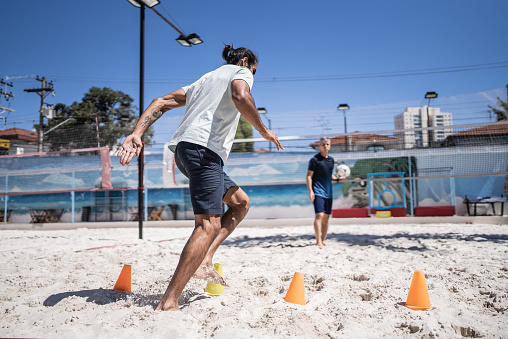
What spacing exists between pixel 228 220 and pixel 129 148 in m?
1.02

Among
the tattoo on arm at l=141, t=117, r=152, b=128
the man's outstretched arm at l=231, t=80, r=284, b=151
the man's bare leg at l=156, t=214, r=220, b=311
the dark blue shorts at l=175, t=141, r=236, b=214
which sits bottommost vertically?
the man's bare leg at l=156, t=214, r=220, b=311

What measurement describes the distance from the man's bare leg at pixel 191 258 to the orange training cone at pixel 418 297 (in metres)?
1.25

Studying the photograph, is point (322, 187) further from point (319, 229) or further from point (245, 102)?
point (245, 102)

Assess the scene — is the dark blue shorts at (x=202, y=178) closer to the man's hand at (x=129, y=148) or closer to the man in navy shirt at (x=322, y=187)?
the man's hand at (x=129, y=148)

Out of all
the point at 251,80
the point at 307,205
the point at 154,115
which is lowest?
the point at 307,205

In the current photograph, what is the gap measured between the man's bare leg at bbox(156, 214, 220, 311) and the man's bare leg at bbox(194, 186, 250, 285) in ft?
1.48

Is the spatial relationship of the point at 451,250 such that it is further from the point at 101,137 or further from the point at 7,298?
the point at 101,137

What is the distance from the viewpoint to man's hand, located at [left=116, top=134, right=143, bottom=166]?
191cm

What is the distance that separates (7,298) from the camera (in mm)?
2328

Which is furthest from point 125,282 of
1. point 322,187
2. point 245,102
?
point 322,187

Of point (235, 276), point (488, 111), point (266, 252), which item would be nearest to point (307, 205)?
point (488, 111)

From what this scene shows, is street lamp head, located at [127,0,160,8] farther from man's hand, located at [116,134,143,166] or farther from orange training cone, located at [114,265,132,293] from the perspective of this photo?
orange training cone, located at [114,265,132,293]

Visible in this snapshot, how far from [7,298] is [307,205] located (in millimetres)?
12682

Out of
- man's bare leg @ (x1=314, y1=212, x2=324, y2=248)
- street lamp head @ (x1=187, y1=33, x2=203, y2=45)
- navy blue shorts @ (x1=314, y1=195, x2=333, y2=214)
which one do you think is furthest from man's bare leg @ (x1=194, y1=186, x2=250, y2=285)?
street lamp head @ (x1=187, y1=33, x2=203, y2=45)
